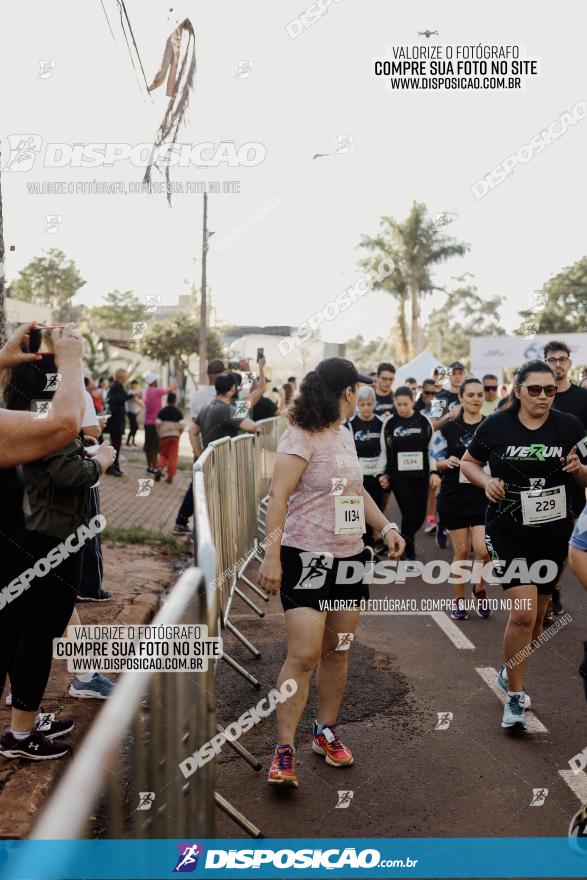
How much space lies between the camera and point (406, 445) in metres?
9.60

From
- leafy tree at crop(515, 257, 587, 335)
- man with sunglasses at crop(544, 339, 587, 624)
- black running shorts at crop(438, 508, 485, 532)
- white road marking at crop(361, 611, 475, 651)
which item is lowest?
white road marking at crop(361, 611, 475, 651)

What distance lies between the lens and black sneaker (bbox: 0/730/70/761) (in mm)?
4148

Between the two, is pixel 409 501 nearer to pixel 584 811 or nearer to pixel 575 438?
pixel 575 438

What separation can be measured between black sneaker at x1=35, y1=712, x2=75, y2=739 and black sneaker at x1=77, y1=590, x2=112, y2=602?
96.8 inches

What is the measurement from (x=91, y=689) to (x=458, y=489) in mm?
3716

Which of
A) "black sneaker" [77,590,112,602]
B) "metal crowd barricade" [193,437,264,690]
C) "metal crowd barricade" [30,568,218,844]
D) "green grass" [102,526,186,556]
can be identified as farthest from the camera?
"green grass" [102,526,186,556]

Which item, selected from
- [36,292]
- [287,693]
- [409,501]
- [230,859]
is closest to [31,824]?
[230,859]

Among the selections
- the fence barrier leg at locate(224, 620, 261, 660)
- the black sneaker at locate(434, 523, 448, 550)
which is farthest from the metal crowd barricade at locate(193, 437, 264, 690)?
the black sneaker at locate(434, 523, 448, 550)

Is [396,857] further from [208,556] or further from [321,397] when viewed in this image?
[321,397]

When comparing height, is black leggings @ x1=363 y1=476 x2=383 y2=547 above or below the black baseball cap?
below

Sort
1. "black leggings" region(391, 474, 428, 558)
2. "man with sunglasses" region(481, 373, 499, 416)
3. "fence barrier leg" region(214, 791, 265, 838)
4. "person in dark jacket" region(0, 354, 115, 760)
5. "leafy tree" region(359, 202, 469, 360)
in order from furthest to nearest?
"leafy tree" region(359, 202, 469, 360) → "man with sunglasses" region(481, 373, 499, 416) → "black leggings" region(391, 474, 428, 558) → "person in dark jacket" region(0, 354, 115, 760) → "fence barrier leg" region(214, 791, 265, 838)

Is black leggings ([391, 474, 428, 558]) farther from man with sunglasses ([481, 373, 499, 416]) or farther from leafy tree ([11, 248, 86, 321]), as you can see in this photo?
leafy tree ([11, 248, 86, 321])

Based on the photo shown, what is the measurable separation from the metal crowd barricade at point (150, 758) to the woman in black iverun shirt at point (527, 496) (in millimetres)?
2512

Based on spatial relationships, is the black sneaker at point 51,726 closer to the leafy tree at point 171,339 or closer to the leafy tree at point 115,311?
the leafy tree at point 171,339
